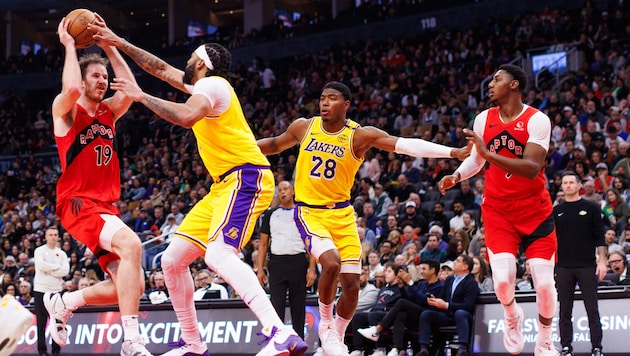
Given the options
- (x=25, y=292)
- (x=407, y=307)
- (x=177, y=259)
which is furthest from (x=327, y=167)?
(x=25, y=292)

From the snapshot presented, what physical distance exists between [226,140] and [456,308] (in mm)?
5364

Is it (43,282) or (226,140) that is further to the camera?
(43,282)

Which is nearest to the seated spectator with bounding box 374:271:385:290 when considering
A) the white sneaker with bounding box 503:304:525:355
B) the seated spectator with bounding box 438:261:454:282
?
the seated spectator with bounding box 438:261:454:282

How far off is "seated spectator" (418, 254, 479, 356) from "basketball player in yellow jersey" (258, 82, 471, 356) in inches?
110

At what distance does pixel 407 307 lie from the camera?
1114 centimetres

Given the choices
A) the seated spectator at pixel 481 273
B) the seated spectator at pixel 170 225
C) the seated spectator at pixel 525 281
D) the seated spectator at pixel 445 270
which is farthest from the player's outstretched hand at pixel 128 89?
the seated spectator at pixel 170 225

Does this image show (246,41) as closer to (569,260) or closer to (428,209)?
(428,209)

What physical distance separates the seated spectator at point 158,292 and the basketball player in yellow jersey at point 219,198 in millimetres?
6631

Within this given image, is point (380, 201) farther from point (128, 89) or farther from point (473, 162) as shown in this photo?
point (128, 89)

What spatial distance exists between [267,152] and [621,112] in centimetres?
1023

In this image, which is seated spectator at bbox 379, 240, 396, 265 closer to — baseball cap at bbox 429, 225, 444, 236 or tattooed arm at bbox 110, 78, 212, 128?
baseball cap at bbox 429, 225, 444, 236

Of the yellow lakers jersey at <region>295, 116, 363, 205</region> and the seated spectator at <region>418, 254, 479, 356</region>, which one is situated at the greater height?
the yellow lakers jersey at <region>295, 116, 363, 205</region>

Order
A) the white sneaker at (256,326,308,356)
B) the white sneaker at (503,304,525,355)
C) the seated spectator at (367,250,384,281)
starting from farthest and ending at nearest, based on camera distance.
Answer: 1. the seated spectator at (367,250,384,281)
2. the white sneaker at (503,304,525,355)
3. the white sneaker at (256,326,308,356)

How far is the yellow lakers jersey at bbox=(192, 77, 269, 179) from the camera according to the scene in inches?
264
